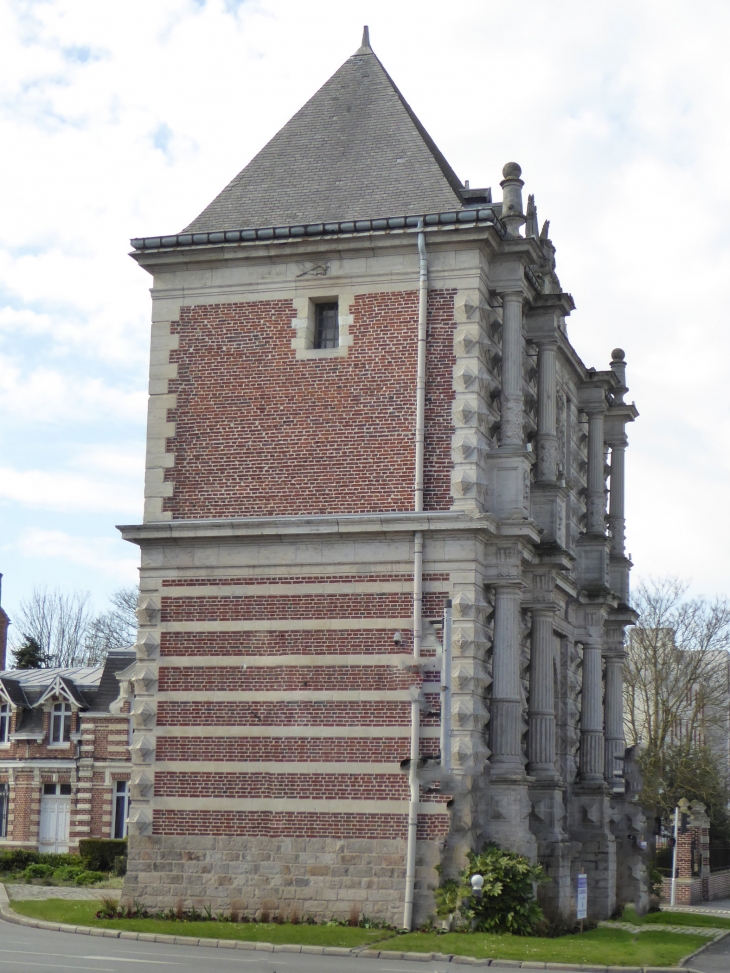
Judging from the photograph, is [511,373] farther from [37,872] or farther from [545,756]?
→ [37,872]

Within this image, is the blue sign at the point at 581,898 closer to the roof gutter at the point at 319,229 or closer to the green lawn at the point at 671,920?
the green lawn at the point at 671,920

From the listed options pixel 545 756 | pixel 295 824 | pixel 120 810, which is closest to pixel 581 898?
pixel 545 756

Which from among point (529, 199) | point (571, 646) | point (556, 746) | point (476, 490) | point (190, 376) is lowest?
point (556, 746)

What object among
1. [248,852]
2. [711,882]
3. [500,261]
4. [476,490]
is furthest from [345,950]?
[711,882]

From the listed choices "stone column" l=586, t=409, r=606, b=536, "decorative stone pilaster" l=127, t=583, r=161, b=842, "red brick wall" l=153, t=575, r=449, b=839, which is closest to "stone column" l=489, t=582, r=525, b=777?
"red brick wall" l=153, t=575, r=449, b=839

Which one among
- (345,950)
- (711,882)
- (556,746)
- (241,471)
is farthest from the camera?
(711,882)

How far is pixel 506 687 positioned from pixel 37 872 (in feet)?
56.6

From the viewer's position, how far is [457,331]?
927 inches

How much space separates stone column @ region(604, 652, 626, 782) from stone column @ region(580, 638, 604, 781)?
1.45 m

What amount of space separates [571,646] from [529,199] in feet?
30.6

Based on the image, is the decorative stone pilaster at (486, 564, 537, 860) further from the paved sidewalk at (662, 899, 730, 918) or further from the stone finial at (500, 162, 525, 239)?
the paved sidewalk at (662, 899, 730, 918)

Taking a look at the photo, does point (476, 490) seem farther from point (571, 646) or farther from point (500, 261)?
point (571, 646)

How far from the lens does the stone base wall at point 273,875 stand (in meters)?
21.9

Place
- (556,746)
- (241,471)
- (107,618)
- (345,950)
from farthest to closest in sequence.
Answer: (107,618)
(556,746)
(241,471)
(345,950)
